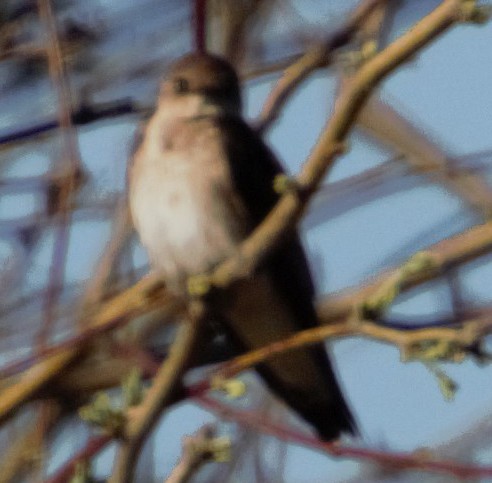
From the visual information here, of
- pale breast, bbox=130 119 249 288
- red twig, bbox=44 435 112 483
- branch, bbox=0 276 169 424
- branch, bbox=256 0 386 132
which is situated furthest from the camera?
pale breast, bbox=130 119 249 288

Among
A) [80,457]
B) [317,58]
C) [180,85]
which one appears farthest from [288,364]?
[80,457]

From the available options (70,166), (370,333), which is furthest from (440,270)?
(70,166)

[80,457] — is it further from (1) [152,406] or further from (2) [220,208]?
(2) [220,208]

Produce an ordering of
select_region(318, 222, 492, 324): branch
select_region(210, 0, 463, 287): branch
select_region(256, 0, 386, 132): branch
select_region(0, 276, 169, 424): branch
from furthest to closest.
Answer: select_region(256, 0, 386, 132): branch, select_region(0, 276, 169, 424): branch, select_region(318, 222, 492, 324): branch, select_region(210, 0, 463, 287): branch

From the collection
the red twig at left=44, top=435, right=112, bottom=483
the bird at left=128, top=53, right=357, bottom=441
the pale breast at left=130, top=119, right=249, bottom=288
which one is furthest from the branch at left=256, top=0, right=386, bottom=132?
the red twig at left=44, top=435, right=112, bottom=483

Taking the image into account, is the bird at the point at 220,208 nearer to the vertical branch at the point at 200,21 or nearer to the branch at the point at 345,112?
the vertical branch at the point at 200,21

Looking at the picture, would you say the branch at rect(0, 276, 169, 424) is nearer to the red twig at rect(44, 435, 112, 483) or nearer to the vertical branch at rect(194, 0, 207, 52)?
the red twig at rect(44, 435, 112, 483)

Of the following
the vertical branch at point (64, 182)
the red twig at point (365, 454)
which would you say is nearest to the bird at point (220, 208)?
the vertical branch at point (64, 182)

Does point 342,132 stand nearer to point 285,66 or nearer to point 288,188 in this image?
point 288,188
